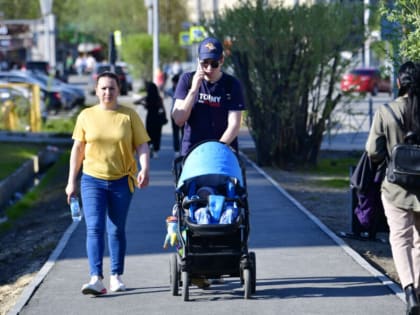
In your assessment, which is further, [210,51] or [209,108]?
[209,108]

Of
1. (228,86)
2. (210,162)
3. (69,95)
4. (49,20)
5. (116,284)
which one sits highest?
(49,20)

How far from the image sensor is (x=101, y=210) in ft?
28.6

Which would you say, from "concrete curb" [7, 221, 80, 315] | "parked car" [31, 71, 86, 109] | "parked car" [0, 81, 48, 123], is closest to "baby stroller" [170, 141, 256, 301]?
"concrete curb" [7, 221, 80, 315]

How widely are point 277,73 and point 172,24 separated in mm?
55217

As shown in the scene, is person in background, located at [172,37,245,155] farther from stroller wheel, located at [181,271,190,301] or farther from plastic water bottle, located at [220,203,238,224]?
stroller wheel, located at [181,271,190,301]

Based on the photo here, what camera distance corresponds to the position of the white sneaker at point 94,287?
28.4ft

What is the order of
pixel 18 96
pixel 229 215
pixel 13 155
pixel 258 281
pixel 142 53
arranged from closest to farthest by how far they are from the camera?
pixel 229 215 < pixel 258 281 < pixel 13 155 < pixel 18 96 < pixel 142 53

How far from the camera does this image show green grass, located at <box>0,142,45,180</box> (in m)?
20.2

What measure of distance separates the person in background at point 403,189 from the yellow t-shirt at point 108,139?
1979 millimetres

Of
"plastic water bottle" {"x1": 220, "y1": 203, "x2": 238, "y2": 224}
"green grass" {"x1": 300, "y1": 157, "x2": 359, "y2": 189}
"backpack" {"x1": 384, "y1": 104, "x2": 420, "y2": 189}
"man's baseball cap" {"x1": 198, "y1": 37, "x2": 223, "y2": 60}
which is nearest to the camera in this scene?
"backpack" {"x1": 384, "y1": 104, "x2": 420, "y2": 189}

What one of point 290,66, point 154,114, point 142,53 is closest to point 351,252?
point 290,66

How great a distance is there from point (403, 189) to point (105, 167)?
7.85 feet

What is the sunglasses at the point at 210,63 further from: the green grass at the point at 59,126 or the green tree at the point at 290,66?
the green grass at the point at 59,126

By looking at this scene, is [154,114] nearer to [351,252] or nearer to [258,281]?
[351,252]
